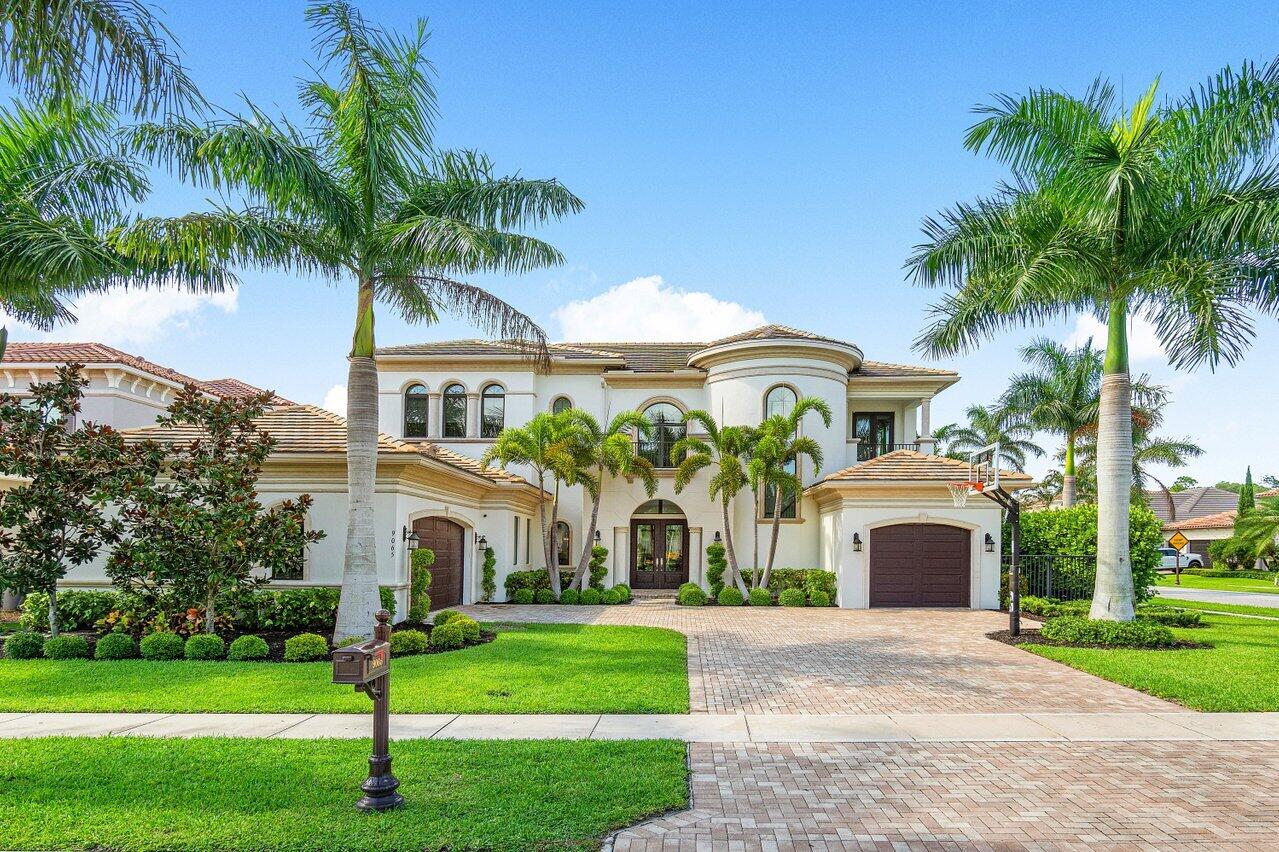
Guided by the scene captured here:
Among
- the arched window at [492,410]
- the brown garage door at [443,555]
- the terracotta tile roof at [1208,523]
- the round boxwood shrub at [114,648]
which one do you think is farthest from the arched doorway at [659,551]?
the terracotta tile roof at [1208,523]

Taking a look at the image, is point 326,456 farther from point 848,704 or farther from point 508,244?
point 848,704

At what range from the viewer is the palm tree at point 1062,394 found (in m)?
28.4

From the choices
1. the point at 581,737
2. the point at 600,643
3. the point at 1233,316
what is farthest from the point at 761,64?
the point at 581,737

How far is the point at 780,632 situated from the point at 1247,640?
8.88 metres

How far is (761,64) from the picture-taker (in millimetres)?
13680

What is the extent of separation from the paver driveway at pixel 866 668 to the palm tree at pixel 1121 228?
11.5 feet

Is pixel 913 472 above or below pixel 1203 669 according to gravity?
above

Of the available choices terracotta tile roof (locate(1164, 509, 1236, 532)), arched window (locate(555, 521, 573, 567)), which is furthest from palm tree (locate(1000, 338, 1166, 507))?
terracotta tile roof (locate(1164, 509, 1236, 532))

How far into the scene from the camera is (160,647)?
11.8 meters

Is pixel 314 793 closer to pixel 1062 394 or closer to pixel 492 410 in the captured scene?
pixel 492 410

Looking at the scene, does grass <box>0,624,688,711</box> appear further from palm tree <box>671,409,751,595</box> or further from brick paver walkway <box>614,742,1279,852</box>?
palm tree <box>671,409,751,595</box>

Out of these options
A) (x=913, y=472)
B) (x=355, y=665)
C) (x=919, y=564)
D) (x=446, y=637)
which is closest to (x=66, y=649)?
(x=446, y=637)

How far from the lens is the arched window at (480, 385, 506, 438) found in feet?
86.5

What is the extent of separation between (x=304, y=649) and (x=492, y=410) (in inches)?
608
